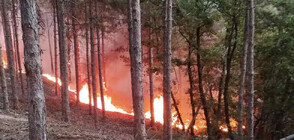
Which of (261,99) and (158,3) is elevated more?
(158,3)

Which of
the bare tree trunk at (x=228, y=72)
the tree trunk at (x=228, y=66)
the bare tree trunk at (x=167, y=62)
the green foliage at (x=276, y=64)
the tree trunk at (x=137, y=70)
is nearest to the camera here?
the tree trunk at (x=137, y=70)

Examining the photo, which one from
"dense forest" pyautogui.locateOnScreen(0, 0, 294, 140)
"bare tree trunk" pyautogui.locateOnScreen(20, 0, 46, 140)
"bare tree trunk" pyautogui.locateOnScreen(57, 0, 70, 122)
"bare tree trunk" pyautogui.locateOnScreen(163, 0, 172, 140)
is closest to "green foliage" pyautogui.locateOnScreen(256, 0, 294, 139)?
"dense forest" pyautogui.locateOnScreen(0, 0, 294, 140)

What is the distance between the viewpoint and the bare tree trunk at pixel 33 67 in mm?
5609

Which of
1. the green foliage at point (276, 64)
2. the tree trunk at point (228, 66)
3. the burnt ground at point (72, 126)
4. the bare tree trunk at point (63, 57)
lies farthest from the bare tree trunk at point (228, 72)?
the bare tree trunk at point (63, 57)

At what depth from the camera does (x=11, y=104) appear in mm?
17281

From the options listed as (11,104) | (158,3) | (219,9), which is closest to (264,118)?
(219,9)

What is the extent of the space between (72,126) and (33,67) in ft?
29.1

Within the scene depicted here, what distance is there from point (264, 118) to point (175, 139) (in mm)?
5690

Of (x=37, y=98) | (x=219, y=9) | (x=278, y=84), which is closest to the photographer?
(x=37, y=98)

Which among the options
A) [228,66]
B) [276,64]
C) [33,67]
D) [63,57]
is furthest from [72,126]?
[276,64]

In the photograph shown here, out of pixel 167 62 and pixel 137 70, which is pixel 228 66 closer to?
pixel 167 62

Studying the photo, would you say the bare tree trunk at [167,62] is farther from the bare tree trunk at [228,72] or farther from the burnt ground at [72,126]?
the bare tree trunk at [228,72]

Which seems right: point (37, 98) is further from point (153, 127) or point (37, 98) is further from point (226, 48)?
point (153, 127)

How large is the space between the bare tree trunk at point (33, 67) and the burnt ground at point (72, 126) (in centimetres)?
361
